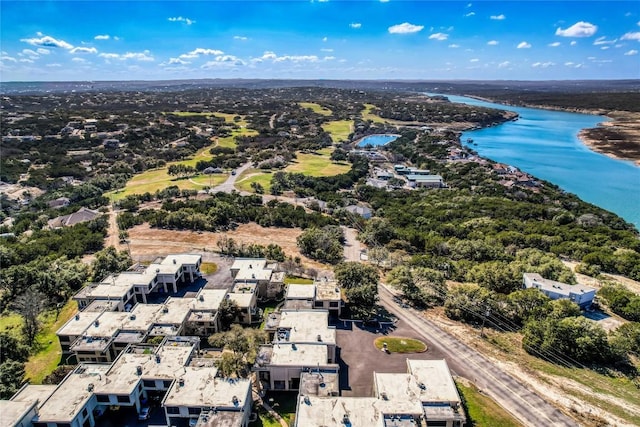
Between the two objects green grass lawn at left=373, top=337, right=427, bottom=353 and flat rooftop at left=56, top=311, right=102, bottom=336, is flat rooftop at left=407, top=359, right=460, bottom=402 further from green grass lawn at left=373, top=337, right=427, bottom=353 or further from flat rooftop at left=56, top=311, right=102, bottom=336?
flat rooftop at left=56, top=311, right=102, bottom=336

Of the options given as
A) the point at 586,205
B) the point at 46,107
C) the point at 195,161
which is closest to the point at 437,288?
the point at 586,205


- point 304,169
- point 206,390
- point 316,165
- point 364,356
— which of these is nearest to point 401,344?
point 364,356

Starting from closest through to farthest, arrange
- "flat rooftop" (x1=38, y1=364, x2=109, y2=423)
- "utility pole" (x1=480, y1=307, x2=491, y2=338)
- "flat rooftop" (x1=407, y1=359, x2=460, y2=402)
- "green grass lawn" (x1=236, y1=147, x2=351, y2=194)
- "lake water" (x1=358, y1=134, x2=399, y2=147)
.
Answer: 1. "flat rooftop" (x1=38, y1=364, x2=109, y2=423)
2. "flat rooftop" (x1=407, y1=359, x2=460, y2=402)
3. "utility pole" (x1=480, y1=307, x2=491, y2=338)
4. "green grass lawn" (x1=236, y1=147, x2=351, y2=194)
5. "lake water" (x1=358, y1=134, x2=399, y2=147)

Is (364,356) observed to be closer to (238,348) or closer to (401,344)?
(401,344)

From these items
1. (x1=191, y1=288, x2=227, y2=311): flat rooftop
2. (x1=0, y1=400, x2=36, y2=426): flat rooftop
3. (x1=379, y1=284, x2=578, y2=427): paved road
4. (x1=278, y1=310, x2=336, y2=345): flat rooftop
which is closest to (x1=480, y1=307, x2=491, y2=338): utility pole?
(x1=379, y1=284, x2=578, y2=427): paved road

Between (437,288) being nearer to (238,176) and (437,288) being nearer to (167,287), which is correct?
(167,287)

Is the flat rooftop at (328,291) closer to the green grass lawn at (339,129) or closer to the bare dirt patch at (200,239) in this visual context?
the bare dirt patch at (200,239)

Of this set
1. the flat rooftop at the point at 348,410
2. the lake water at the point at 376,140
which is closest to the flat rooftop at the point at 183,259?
the flat rooftop at the point at 348,410
